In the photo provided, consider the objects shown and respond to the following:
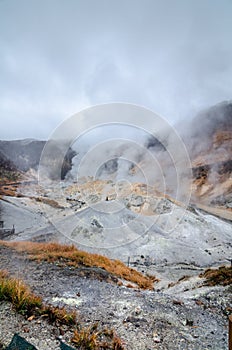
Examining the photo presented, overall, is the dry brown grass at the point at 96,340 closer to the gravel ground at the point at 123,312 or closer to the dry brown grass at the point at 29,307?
the gravel ground at the point at 123,312

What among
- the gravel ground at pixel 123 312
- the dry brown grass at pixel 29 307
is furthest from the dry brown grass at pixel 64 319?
the gravel ground at pixel 123 312

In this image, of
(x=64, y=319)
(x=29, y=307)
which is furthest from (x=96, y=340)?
(x=29, y=307)

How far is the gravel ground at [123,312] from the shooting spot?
5.69 meters

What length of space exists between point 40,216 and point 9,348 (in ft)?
135

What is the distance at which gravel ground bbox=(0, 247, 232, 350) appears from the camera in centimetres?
569

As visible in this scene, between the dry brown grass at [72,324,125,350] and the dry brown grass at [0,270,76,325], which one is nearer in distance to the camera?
the dry brown grass at [72,324,125,350]

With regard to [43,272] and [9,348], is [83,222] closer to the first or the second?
[43,272]

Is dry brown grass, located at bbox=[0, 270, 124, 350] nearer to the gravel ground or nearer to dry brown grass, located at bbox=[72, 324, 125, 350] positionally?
dry brown grass, located at bbox=[72, 324, 125, 350]

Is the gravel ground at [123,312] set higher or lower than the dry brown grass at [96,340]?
lower

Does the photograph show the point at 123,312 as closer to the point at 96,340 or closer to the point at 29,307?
the point at 96,340

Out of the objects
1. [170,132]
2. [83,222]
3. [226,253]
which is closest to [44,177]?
[170,132]

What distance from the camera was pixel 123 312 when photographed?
25.1ft

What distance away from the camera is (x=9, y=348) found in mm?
4758

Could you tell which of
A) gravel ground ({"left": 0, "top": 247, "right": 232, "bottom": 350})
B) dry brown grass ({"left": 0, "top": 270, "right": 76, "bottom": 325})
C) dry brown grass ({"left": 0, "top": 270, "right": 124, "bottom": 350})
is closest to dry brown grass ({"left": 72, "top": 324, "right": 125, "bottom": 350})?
dry brown grass ({"left": 0, "top": 270, "right": 124, "bottom": 350})
